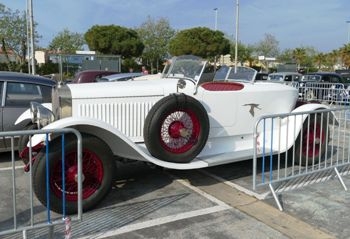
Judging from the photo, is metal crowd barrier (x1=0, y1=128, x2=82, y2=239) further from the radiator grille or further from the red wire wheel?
the radiator grille

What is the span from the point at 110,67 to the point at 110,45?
57.5ft

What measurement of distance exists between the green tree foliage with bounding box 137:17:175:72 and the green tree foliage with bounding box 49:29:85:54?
427 inches

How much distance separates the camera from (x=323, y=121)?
6957mm

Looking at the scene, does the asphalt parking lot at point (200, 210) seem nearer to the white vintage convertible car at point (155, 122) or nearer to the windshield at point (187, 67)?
the white vintage convertible car at point (155, 122)

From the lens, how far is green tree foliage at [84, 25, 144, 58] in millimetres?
48562

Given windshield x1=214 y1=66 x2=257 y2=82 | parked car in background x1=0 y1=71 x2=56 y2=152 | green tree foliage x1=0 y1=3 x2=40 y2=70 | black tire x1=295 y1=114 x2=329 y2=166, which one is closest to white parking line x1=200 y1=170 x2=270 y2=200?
black tire x1=295 y1=114 x2=329 y2=166

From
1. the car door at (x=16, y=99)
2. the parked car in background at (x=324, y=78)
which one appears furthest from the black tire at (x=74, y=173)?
the parked car in background at (x=324, y=78)

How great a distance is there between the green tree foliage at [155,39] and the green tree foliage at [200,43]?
3.82m

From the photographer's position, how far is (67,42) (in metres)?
59.5

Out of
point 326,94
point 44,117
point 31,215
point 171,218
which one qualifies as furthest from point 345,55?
point 31,215

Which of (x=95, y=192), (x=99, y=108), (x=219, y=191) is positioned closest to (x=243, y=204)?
(x=219, y=191)

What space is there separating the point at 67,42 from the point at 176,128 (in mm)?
57091

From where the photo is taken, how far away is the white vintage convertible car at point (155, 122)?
4793 millimetres

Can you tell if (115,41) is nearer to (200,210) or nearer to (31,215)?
(200,210)
